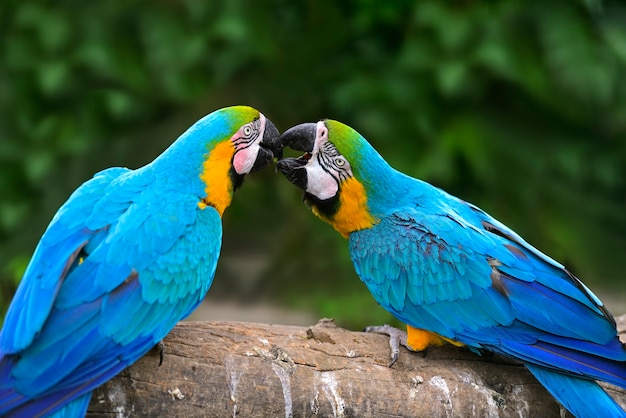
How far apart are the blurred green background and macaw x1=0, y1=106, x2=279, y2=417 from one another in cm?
215

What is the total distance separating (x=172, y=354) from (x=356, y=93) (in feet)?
8.32

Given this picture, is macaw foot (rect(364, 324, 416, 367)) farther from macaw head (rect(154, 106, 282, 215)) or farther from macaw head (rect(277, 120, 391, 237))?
macaw head (rect(154, 106, 282, 215))

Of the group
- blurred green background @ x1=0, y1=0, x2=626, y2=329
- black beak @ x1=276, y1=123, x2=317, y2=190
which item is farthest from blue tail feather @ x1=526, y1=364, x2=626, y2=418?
blurred green background @ x1=0, y1=0, x2=626, y2=329

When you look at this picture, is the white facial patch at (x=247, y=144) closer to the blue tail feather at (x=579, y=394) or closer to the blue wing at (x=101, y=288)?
the blue wing at (x=101, y=288)

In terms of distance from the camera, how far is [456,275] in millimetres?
2219

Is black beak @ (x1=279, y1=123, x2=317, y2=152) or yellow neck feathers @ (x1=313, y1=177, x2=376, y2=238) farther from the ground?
black beak @ (x1=279, y1=123, x2=317, y2=152)

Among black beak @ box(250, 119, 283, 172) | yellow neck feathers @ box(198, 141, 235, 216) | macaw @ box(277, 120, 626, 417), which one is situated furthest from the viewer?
black beak @ box(250, 119, 283, 172)

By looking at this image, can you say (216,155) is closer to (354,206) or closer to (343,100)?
(354,206)

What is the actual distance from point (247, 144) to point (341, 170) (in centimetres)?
30

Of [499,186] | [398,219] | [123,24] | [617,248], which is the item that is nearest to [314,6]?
[123,24]

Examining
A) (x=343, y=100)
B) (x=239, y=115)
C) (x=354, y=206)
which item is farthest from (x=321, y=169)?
(x=343, y=100)

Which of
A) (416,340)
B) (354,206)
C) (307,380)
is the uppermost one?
(354,206)

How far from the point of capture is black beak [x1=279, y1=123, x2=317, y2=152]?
7.80 feet

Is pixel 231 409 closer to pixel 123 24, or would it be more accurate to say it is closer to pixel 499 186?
pixel 499 186
